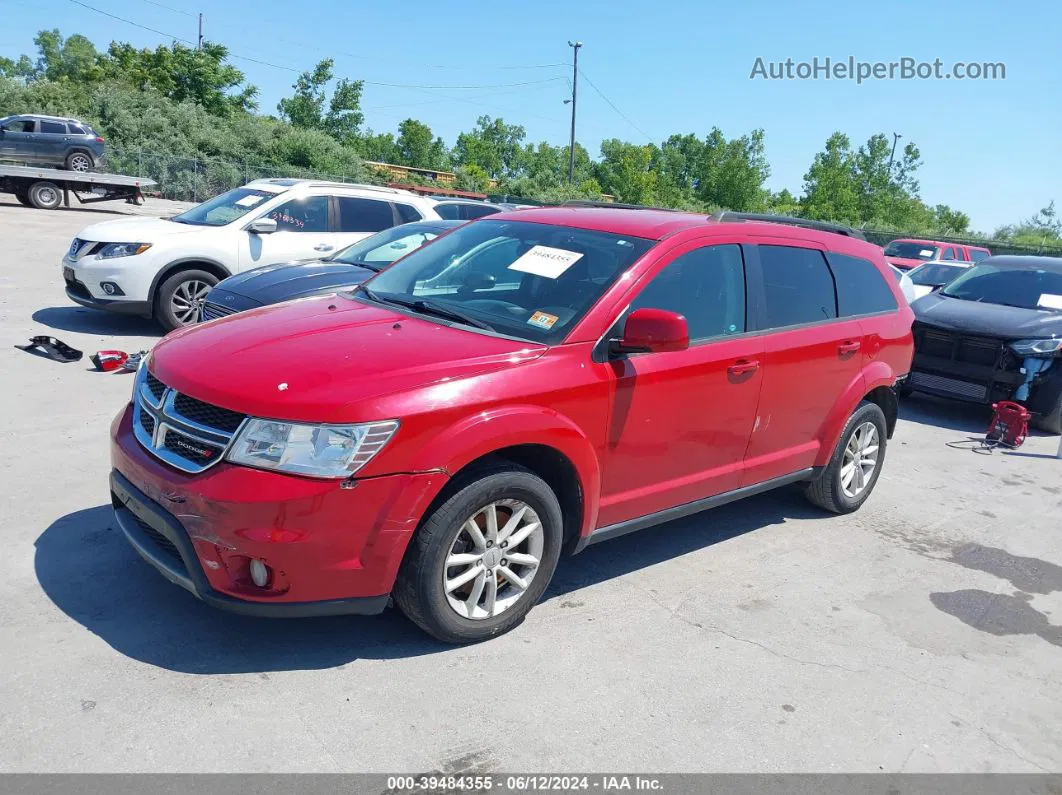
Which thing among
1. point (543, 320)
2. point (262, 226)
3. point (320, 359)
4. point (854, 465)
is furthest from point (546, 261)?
point (262, 226)

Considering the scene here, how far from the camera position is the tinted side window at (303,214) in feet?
33.3

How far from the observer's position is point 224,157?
4409 centimetres

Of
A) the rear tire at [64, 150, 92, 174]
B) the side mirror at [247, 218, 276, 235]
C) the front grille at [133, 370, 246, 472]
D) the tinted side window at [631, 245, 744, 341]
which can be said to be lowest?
the front grille at [133, 370, 246, 472]

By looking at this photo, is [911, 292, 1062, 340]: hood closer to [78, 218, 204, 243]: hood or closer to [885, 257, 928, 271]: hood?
[78, 218, 204, 243]: hood

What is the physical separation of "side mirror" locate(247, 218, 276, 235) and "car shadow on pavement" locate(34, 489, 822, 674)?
5.57 metres

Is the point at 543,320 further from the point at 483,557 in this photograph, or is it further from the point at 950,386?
the point at 950,386

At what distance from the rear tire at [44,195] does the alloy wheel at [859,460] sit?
24543 millimetres

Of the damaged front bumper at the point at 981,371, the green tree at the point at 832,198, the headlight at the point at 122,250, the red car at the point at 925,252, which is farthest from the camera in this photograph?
the green tree at the point at 832,198

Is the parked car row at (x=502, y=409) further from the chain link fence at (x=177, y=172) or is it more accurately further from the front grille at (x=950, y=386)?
the chain link fence at (x=177, y=172)

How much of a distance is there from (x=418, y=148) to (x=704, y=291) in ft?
313

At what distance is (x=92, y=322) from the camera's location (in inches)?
395

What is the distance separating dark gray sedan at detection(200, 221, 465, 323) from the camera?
302 inches

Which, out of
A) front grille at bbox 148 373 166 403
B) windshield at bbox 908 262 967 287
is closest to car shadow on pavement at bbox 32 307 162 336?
front grille at bbox 148 373 166 403

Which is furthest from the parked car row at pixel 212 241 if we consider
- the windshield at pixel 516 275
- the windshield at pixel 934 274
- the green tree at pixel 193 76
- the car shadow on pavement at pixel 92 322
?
the green tree at pixel 193 76
